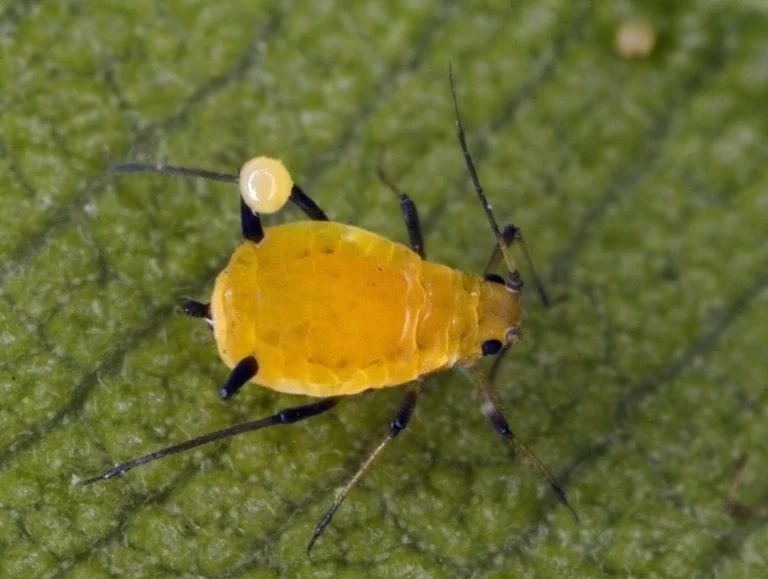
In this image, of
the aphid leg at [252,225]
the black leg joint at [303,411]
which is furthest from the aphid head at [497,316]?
the aphid leg at [252,225]

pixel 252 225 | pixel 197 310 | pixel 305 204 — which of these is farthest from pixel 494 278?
pixel 197 310

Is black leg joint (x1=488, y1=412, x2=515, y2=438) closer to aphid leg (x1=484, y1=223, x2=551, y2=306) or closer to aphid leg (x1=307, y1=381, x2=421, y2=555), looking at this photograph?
aphid leg (x1=307, y1=381, x2=421, y2=555)

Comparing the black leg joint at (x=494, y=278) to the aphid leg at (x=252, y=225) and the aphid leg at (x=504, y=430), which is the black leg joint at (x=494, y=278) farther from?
the aphid leg at (x=252, y=225)

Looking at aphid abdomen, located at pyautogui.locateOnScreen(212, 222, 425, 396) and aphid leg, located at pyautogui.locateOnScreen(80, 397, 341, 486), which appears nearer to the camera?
aphid abdomen, located at pyautogui.locateOnScreen(212, 222, 425, 396)

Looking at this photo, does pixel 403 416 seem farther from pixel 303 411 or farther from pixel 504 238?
pixel 504 238

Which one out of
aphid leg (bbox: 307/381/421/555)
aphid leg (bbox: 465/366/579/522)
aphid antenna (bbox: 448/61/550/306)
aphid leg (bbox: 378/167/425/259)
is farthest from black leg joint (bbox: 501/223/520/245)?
aphid leg (bbox: 307/381/421/555)

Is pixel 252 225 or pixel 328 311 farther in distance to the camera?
pixel 252 225

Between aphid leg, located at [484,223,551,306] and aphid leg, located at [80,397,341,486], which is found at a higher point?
aphid leg, located at [484,223,551,306]
